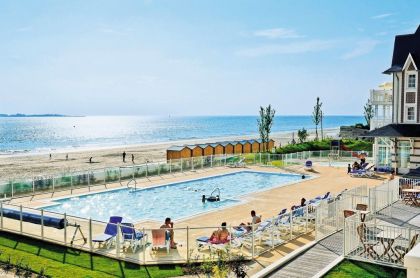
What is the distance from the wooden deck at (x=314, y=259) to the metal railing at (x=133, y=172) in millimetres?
16615

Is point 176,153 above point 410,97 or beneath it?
beneath

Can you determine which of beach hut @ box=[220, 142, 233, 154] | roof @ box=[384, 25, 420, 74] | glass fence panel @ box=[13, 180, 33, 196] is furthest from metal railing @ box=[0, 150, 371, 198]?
roof @ box=[384, 25, 420, 74]

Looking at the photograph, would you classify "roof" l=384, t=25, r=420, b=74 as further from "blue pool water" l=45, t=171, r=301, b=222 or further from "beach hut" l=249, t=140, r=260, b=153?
"beach hut" l=249, t=140, r=260, b=153

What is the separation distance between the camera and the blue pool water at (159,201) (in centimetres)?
2305

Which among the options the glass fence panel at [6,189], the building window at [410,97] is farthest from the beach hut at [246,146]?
the glass fence panel at [6,189]

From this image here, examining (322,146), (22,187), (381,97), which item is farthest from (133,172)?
(322,146)

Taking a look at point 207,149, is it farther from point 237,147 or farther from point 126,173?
point 126,173

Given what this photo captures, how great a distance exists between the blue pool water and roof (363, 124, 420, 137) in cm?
679

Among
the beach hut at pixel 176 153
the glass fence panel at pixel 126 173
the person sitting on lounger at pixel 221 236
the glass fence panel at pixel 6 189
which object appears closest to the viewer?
the person sitting on lounger at pixel 221 236

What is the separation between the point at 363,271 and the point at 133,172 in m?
21.2

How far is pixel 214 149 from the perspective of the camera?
153 feet

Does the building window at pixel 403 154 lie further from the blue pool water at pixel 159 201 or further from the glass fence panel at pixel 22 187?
the glass fence panel at pixel 22 187

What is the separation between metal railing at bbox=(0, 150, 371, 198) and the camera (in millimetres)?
25625

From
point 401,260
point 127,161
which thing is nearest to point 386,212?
point 401,260
